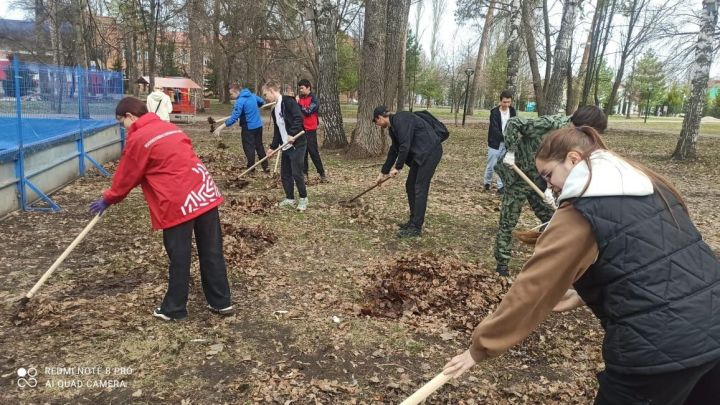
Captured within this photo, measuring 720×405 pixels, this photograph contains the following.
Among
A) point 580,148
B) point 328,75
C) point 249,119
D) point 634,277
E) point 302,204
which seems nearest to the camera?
point 634,277

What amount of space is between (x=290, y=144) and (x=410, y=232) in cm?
217

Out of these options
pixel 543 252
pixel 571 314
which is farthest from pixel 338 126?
pixel 543 252

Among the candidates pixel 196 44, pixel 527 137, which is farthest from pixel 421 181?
pixel 196 44

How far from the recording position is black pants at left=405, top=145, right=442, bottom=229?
19.8ft

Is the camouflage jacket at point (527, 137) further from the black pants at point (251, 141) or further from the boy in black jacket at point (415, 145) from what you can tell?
the black pants at point (251, 141)

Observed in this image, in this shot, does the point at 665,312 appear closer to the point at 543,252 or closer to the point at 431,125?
the point at 543,252

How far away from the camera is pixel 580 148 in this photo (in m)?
1.77

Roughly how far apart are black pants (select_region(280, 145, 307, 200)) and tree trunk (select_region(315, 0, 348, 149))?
19.2ft

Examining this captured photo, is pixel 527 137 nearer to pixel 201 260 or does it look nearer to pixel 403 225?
pixel 403 225

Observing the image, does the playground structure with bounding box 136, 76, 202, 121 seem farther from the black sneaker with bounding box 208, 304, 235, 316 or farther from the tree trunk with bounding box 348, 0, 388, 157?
the black sneaker with bounding box 208, 304, 235, 316

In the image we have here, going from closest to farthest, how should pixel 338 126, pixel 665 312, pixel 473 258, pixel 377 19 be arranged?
1. pixel 665 312
2. pixel 473 258
3. pixel 377 19
4. pixel 338 126

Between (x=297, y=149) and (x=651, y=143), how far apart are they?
51.5ft

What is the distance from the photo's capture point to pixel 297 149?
7.20 m

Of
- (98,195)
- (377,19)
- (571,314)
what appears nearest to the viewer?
(571,314)
